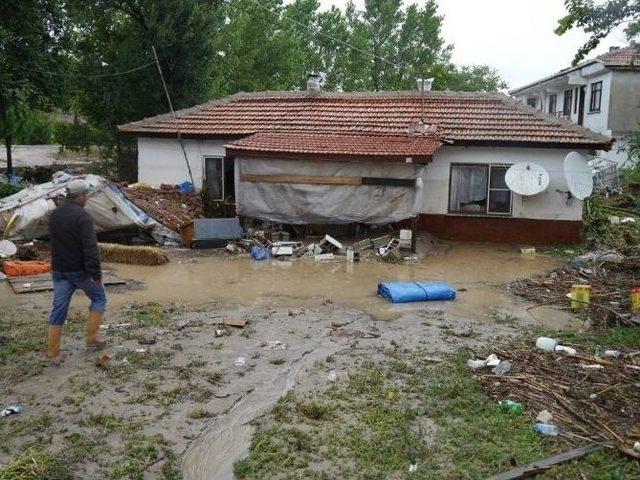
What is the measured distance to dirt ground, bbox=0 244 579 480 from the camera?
16.1 feet

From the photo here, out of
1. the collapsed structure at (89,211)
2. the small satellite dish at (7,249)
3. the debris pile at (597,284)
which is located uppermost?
the collapsed structure at (89,211)

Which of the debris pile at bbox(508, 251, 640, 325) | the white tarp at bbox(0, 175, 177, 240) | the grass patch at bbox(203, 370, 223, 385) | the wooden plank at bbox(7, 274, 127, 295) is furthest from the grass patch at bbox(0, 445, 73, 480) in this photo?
the white tarp at bbox(0, 175, 177, 240)

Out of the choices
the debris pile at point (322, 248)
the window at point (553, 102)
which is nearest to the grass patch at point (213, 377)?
the debris pile at point (322, 248)

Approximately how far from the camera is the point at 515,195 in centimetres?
1552

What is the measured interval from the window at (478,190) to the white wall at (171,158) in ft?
21.1

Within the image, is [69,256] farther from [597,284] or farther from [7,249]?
[597,284]

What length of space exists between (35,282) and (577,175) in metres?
11.9

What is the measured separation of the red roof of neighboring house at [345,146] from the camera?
45.9 ft

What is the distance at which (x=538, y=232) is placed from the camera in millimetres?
15484

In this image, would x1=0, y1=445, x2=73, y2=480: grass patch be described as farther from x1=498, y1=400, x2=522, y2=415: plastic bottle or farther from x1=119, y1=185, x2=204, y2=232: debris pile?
x1=119, y1=185, x2=204, y2=232: debris pile

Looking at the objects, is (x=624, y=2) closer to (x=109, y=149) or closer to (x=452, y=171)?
(x=452, y=171)

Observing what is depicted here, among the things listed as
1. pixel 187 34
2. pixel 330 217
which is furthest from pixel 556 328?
pixel 187 34

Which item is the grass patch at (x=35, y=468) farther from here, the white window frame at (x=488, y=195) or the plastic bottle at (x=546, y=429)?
the white window frame at (x=488, y=195)

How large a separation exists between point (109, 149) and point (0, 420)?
65.0 ft
